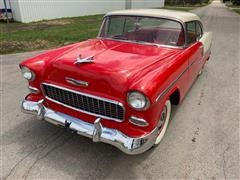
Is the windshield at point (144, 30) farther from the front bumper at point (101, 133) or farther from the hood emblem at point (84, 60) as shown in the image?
the front bumper at point (101, 133)

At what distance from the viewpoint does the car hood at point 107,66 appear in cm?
268

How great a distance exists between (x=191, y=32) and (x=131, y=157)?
2385 mm

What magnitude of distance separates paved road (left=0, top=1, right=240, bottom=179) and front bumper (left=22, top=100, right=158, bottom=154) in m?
0.39

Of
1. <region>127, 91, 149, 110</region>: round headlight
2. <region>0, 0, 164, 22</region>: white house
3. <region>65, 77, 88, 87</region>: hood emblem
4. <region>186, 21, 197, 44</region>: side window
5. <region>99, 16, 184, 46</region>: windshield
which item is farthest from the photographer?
<region>0, 0, 164, 22</region>: white house

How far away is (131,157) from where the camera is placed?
309cm

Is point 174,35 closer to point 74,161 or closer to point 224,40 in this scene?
point 74,161

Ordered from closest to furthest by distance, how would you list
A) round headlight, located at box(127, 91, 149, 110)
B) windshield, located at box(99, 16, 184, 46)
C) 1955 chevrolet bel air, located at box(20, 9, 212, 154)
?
round headlight, located at box(127, 91, 149, 110)
1955 chevrolet bel air, located at box(20, 9, 212, 154)
windshield, located at box(99, 16, 184, 46)

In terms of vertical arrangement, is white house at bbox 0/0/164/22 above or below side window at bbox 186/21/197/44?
below

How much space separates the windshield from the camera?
377cm

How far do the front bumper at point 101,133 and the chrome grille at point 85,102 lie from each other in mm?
128

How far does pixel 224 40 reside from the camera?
10570 millimetres

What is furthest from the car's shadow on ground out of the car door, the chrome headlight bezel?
the car door

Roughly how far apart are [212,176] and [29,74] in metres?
2.53

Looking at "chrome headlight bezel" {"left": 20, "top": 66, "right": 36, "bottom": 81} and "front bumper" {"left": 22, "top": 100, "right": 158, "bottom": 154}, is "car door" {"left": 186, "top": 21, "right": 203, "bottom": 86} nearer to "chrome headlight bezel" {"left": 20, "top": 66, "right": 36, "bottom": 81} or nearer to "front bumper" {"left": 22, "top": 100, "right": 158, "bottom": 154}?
"front bumper" {"left": 22, "top": 100, "right": 158, "bottom": 154}
